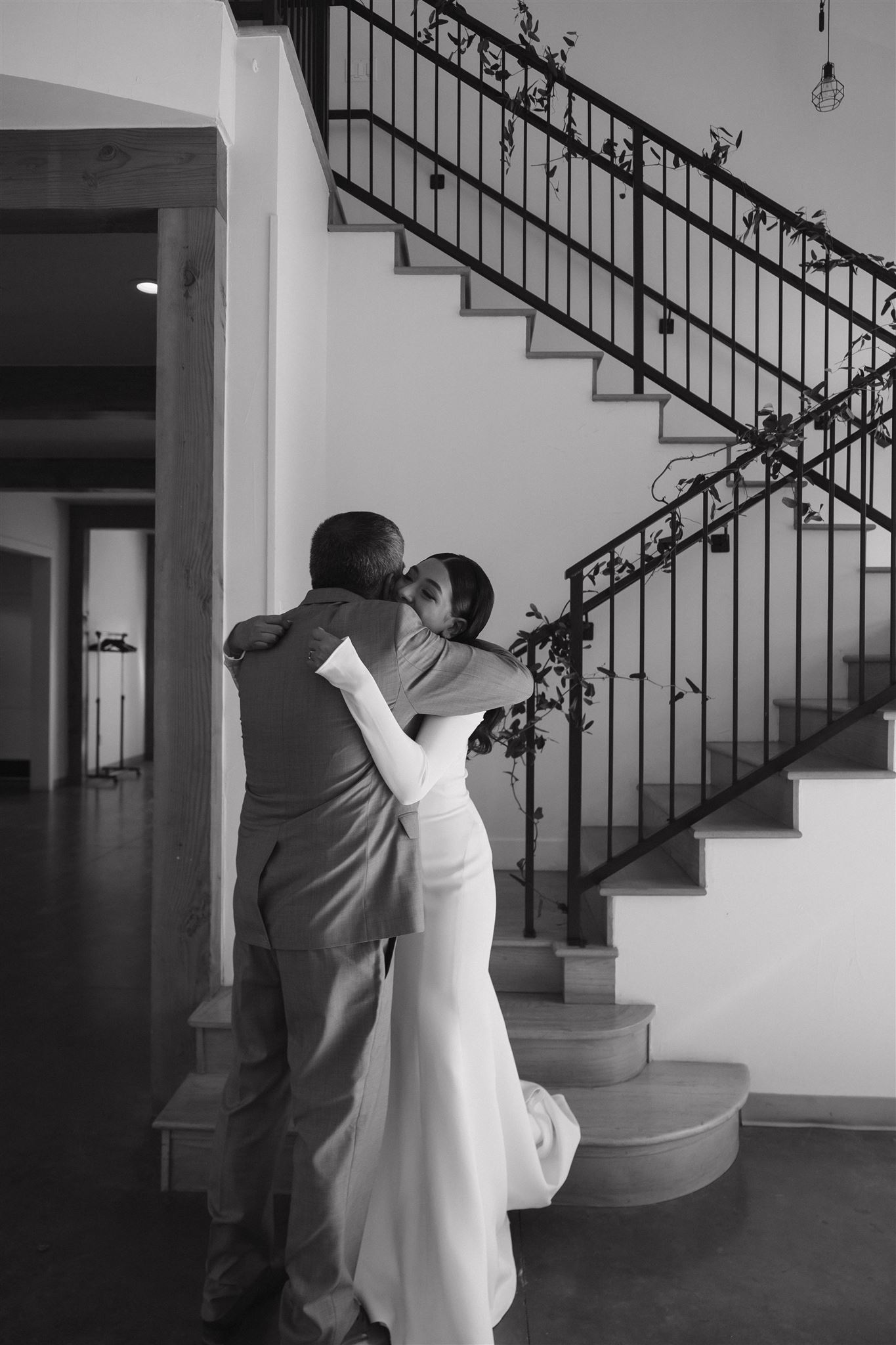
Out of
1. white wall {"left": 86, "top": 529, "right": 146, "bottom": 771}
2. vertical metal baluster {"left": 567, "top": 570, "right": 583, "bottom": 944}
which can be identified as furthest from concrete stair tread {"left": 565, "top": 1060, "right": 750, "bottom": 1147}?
white wall {"left": 86, "top": 529, "right": 146, "bottom": 771}

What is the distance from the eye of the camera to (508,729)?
3354 mm

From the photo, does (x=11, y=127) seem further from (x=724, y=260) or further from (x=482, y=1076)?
(x=724, y=260)

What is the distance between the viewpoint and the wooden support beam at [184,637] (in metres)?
2.87

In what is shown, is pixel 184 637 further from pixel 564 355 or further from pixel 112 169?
pixel 564 355

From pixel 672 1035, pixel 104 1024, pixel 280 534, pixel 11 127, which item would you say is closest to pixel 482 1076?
pixel 672 1035

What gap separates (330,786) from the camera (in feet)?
5.90

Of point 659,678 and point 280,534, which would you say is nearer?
point 280,534

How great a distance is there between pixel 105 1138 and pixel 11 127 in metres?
3.19

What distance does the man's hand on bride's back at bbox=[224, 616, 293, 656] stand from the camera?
1812mm

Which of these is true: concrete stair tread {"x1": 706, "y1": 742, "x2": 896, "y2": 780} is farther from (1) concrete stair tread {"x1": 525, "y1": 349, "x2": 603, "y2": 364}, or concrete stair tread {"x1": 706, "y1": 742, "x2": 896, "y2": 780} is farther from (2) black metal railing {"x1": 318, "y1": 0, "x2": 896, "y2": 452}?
(2) black metal railing {"x1": 318, "y1": 0, "x2": 896, "y2": 452}

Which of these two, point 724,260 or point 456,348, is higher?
point 724,260

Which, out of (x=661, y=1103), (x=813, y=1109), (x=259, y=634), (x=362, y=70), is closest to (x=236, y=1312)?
(x=661, y=1103)

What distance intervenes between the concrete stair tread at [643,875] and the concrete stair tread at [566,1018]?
367 millimetres

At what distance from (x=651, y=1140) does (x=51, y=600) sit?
32.4ft
